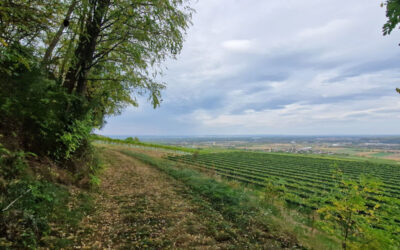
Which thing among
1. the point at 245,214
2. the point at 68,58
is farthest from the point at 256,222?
the point at 68,58

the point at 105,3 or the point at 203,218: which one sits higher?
the point at 105,3

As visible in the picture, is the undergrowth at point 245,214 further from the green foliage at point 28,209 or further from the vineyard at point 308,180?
the green foliage at point 28,209

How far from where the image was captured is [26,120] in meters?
6.60

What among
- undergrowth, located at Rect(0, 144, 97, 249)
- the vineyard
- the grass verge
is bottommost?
the vineyard

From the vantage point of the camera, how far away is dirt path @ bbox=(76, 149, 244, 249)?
4.61 meters

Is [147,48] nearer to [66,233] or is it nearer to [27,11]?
[27,11]

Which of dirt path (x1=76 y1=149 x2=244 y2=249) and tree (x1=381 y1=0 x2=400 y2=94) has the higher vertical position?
tree (x1=381 y1=0 x2=400 y2=94)

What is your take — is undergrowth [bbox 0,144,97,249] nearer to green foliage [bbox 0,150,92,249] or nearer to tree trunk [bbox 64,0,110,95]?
green foliage [bbox 0,150,92,249]

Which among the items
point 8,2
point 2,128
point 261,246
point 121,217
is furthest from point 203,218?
point 8,2

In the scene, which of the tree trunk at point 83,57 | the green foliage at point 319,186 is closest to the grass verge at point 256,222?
the green foliage at point 319,186

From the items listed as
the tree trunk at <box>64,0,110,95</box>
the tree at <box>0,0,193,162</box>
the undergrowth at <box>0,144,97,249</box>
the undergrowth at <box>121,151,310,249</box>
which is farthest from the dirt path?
the tree trunk at <box>64,0,110,95</box>

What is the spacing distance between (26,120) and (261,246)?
28.8 feet

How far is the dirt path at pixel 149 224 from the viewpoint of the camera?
181 inches

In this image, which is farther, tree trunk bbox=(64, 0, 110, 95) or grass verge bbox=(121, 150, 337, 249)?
tree trunk bbox=(64, 0, 110, 95)
